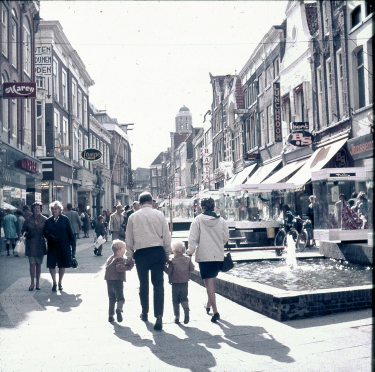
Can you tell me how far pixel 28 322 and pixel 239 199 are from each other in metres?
15.2

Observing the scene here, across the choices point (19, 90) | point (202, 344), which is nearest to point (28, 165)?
point (19, 90)

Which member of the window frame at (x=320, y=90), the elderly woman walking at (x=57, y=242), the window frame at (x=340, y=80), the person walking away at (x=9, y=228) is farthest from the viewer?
the window frame at (x=320, y=90)

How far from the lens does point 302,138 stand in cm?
2253

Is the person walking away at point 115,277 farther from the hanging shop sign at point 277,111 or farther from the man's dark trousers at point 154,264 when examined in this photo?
the hanging shop sign at point 277,111

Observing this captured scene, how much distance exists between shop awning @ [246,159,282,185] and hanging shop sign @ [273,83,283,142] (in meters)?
1.34

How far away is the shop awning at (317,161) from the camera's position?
19.4 metres

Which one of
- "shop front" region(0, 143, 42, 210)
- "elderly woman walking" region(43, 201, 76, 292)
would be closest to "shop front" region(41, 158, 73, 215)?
"shop front" region(0, 143, 42, 210)

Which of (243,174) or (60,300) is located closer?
(60,300)

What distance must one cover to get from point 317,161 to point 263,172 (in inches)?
355

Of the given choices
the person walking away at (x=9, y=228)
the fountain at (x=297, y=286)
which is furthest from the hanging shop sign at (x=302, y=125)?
the person walking away at (x=9, y=228)

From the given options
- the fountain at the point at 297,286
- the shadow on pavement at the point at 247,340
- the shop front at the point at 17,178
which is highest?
the shop front at the point at 17,178

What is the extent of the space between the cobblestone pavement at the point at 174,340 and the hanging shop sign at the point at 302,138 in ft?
49.5

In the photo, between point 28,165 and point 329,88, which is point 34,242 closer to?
point 28,165

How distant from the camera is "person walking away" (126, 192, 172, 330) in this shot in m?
6.69
